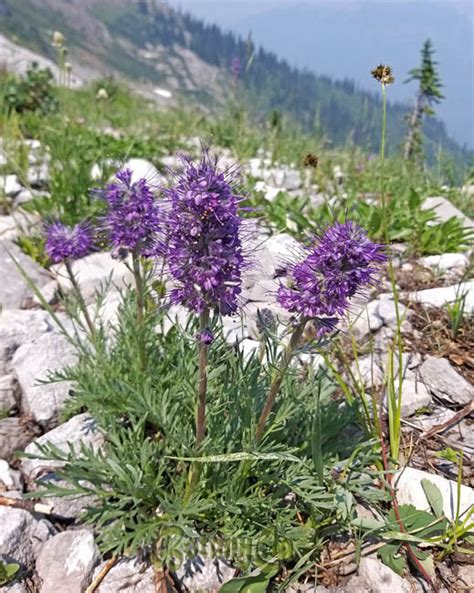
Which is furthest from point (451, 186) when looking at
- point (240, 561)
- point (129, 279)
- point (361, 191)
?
point (240, 561)

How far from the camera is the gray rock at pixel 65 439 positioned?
3314 mm

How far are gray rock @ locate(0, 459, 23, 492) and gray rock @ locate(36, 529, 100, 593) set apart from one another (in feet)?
1.79

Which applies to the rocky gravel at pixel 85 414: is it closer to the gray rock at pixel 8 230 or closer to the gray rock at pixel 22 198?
the gray rock at pixel 8 230

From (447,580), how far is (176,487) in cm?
159

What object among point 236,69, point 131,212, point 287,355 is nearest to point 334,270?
point 287,355

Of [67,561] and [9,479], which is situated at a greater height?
[9,479]

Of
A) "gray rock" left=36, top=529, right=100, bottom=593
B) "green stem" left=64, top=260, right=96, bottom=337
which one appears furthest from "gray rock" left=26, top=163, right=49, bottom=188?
"gray rock" left=36, top=529, right=100, bottom=593

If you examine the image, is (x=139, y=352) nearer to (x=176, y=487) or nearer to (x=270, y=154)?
(x=176, y=487)

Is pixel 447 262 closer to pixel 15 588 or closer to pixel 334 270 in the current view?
pixel 334 270

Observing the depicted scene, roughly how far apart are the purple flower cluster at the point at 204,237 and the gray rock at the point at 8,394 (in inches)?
93.2

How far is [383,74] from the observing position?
8.45 ft

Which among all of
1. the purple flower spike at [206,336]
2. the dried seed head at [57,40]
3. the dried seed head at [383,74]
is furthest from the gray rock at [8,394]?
the dried seed head at [57,40]

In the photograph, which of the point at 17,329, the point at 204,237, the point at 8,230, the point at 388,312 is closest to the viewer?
the point at 204,237

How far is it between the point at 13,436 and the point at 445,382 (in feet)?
10.8
